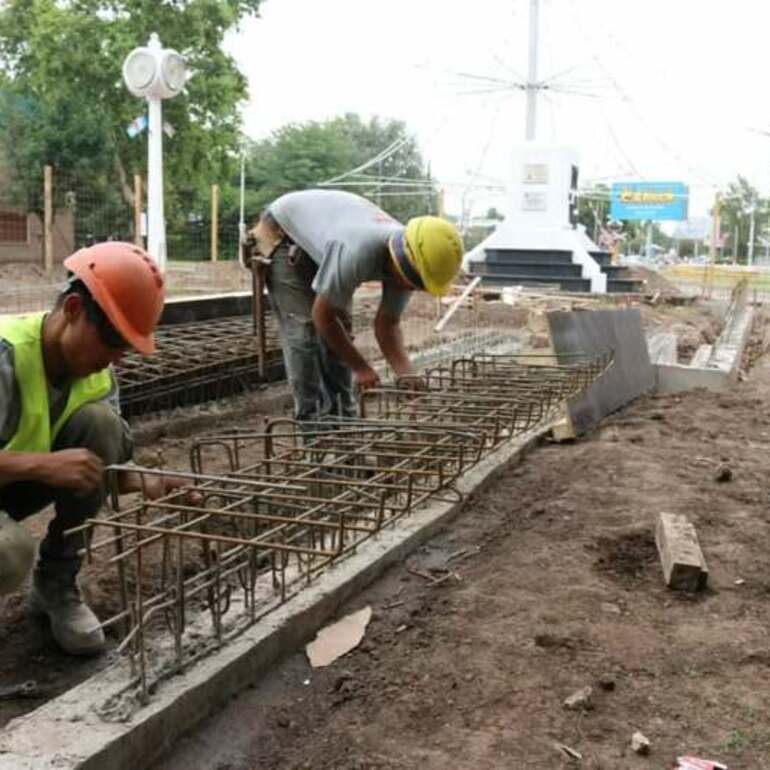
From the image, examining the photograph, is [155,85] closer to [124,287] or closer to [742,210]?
[124,287]

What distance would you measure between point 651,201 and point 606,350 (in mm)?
30301

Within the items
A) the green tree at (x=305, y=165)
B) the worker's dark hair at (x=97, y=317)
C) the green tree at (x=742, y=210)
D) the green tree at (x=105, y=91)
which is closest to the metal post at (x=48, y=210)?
the green tree at (x=105, y=91)

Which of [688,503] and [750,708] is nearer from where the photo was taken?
[750,708]

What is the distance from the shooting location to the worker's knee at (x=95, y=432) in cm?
279

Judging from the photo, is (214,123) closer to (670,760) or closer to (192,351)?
(192,351)

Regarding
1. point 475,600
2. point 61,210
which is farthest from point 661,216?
point 475,600

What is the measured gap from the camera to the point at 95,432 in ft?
9.27

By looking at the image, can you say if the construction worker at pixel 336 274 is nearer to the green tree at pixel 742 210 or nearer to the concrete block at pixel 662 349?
the concrete block at pixel 662 349

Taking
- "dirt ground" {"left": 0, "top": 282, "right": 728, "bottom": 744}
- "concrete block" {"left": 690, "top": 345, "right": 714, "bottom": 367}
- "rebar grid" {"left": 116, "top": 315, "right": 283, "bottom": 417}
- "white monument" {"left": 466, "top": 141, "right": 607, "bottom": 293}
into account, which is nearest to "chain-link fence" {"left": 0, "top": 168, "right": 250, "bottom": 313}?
"white monument" {"left": 466, "top": 141, "right": 607, "bottom": 293}

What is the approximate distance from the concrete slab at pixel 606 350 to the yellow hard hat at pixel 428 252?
2065 mm

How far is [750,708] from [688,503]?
1990 mm

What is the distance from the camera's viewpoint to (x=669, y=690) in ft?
8.33

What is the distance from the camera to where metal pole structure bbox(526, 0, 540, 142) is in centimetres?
2505

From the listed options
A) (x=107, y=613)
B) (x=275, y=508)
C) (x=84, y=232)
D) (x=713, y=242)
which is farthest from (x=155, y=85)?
(x=713, y=242)
